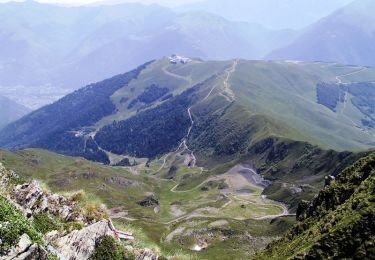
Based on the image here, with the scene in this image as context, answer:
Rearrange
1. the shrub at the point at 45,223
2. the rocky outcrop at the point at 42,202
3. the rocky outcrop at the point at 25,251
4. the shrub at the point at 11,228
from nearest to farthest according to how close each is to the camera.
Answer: the rocky outcrop at the point at 25,251, the shrub at the point at 11,228, the shrub at the point at 45,223, the rocky outcrop at the point at 42,202

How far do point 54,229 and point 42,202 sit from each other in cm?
580

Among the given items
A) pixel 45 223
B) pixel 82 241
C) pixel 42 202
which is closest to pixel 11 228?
pixel 82 241

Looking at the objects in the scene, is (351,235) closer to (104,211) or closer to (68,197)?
(104,211)

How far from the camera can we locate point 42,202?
4175cm

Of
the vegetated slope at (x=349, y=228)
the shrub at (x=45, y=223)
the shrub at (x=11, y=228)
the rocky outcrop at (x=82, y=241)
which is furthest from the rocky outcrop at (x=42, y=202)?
the vegetated slope at (x=349, y=228)

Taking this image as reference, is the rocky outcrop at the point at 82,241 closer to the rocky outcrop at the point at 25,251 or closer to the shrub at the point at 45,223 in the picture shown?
the shrub at the point at 45,223

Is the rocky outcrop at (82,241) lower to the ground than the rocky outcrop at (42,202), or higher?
higher

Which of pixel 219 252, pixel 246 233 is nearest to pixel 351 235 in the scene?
pixel 219 252

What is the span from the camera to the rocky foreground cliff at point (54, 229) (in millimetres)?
25969

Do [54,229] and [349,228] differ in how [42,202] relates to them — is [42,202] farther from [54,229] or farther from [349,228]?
[349,228]

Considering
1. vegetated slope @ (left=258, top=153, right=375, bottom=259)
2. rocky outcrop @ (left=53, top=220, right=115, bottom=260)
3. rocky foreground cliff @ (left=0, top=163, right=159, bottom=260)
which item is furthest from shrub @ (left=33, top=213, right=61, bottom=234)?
vegetated slope @ (left=258, top=153, right=375, bottom=259)

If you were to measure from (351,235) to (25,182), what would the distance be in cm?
3094

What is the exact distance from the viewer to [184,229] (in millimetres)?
194500

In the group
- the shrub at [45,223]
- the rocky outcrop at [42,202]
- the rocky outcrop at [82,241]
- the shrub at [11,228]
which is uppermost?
the shrub at [11,228]
